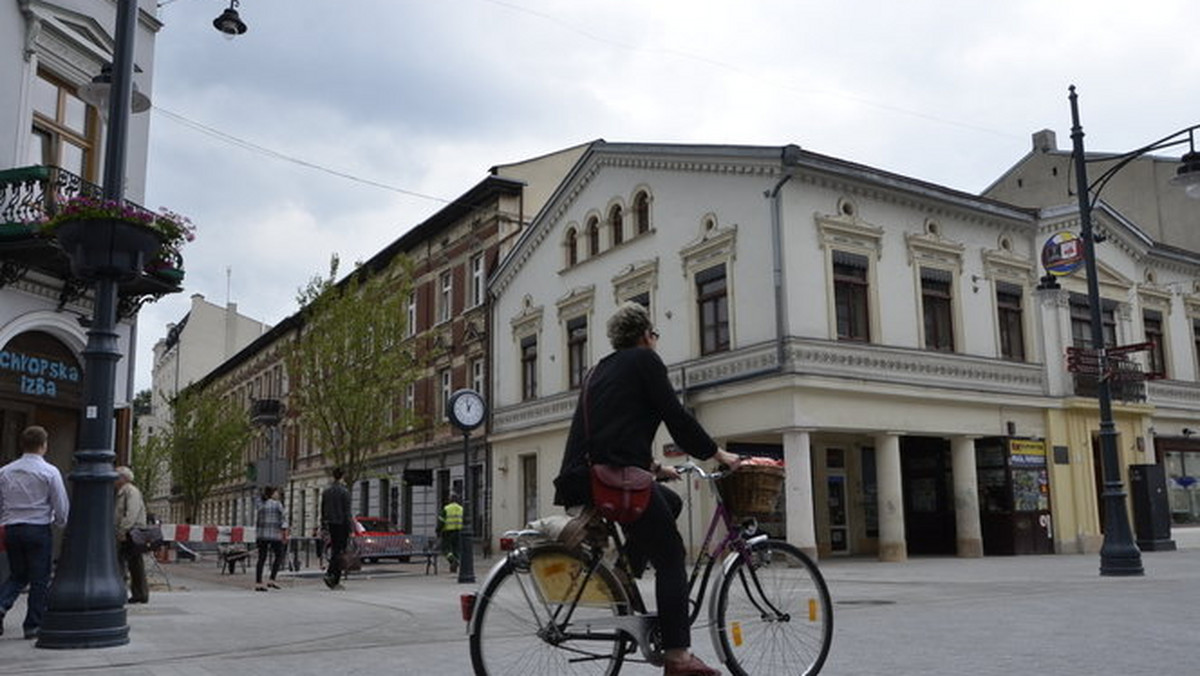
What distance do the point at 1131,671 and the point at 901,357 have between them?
18.0 metres

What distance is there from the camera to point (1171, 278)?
30625 millimetres

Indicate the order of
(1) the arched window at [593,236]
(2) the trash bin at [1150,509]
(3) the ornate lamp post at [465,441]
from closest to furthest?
(3) the ornate lamp post at [465,441] → (2) the trash bin at [1150,509] → (1) the arched window at [593,236]

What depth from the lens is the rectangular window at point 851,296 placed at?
2305 centimetres

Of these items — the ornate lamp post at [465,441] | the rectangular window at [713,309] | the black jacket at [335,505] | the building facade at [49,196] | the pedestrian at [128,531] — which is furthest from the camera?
the rectangular window at [713,309]

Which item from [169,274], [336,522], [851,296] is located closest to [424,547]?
[336,522]

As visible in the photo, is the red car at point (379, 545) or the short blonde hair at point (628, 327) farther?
the red car at point (379, 545)

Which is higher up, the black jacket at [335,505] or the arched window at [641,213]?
the arched window at [641,213]

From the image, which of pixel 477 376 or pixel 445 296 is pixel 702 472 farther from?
pixel 445 296

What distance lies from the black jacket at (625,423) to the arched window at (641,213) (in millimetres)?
22125

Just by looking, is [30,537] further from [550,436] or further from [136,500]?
[550,436]

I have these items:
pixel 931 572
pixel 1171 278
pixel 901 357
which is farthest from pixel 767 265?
pixel 1171 278

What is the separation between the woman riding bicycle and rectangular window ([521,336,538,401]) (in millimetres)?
26150

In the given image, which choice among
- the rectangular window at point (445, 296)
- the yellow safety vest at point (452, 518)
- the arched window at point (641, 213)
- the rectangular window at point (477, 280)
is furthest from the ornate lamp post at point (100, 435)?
the rectangular window at point (445, 296)

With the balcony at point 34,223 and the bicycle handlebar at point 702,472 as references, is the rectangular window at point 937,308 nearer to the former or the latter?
the balcony at point 34,223
